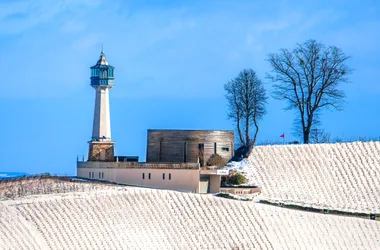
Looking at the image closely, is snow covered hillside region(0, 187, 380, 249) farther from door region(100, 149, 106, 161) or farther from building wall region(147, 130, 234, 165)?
door region(100, 149, 106, 161)

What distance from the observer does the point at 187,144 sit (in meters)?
71.6

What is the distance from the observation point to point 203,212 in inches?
2431

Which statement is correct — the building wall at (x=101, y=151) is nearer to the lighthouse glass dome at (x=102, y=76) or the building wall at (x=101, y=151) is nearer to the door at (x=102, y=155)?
the door at (x=102, y=155)

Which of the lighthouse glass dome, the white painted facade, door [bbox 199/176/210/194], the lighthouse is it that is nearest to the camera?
door [bbox 199/176/210/194]

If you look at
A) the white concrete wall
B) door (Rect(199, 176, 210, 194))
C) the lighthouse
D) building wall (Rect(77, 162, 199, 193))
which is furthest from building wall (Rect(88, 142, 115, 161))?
door (Rect(199, 176, 210, 194))

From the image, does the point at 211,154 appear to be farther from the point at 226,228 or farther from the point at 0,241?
the point at 0,241

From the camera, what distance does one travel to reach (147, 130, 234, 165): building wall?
234 ft

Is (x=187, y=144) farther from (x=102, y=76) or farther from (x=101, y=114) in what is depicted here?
(x=102, y=76)

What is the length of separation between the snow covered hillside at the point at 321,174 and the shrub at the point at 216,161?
1.43 m

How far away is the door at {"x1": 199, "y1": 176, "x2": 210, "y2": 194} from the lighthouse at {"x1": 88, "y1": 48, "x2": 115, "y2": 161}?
8470 mm

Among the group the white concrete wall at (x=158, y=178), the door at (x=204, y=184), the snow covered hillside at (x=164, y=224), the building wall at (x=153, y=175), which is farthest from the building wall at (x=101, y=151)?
the snow covered hillside at (x=164, y=224)

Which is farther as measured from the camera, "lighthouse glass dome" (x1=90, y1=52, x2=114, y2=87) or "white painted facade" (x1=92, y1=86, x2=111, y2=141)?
"lighthouse glass dome" (x1=90, y1=52, x2=114, y2=87)

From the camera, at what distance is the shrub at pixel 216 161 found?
70.5m

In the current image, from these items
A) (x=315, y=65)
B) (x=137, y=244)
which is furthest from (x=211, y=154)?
(x=137, y=244)
